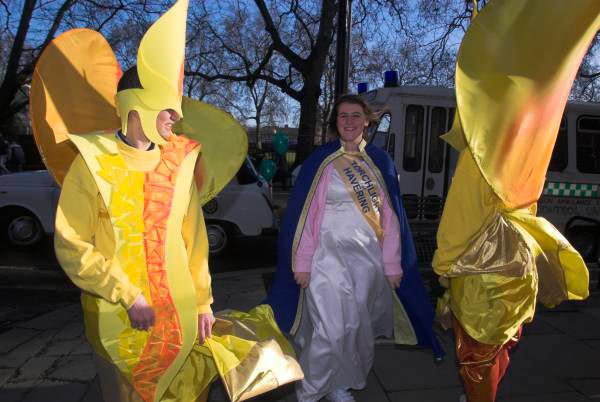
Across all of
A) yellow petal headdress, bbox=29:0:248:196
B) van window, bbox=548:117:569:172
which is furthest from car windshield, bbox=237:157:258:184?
yellow petal headdress, bbox=29:0:248:196

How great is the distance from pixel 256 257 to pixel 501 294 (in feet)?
20.7

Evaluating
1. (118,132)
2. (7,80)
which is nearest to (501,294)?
(118,132)

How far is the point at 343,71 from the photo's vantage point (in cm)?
784

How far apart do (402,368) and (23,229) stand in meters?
7.00

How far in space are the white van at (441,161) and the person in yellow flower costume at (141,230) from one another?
610 centimetres

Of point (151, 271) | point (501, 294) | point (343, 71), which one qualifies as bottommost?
point (501, 294)

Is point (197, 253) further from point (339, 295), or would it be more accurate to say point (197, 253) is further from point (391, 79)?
point (391, 79)

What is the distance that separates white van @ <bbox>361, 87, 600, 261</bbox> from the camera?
827 centimetres

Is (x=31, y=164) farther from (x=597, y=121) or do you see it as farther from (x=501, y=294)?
(x=501, y=294)

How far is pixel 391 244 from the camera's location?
10.4 ft

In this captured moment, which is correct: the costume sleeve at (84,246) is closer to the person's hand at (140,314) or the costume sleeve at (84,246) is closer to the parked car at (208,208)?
the person's hand at (140,314)

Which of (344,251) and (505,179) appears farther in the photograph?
(344,251)

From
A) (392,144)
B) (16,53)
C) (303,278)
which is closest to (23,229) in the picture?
(392,144)

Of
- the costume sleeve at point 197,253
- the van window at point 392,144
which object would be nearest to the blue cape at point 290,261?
the costume sleeve at point 197,253
